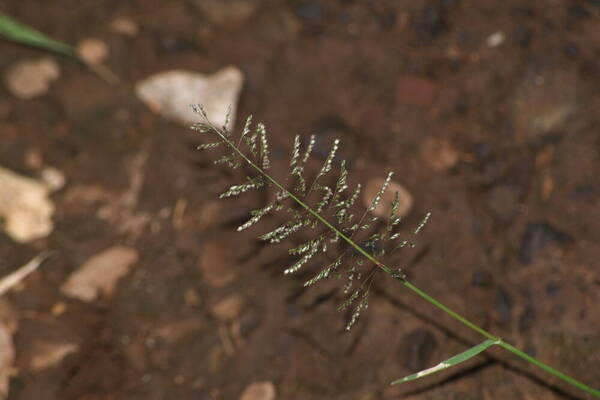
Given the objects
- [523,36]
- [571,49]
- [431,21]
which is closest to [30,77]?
[431,21]

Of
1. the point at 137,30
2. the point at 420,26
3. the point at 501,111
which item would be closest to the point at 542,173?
the point at 501,111

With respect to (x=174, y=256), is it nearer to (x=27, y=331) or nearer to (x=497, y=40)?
(x=27, y=331)

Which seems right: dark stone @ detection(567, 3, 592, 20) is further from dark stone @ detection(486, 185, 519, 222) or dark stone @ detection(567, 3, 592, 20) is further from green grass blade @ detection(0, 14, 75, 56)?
green grass blade @ detection(0, 14, 75, 56)

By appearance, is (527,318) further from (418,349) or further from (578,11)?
(578,11)

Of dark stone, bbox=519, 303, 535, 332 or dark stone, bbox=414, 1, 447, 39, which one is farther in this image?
dark stone, bbox=414, 1, 447, 39

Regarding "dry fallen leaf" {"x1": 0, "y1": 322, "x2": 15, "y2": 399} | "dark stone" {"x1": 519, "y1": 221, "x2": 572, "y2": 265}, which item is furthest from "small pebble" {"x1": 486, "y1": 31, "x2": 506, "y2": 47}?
"dry fallen leaf" {"x1": 0, "y1": 322, "x2": 15, "y2": 399}

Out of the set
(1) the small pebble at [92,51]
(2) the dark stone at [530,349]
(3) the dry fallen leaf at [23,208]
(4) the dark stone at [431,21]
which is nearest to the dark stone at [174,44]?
(1) the small pebble at [92,51]
